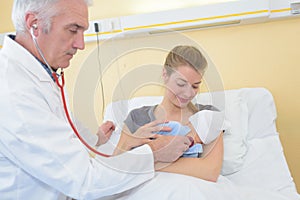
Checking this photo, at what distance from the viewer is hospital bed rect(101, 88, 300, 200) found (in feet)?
3.53

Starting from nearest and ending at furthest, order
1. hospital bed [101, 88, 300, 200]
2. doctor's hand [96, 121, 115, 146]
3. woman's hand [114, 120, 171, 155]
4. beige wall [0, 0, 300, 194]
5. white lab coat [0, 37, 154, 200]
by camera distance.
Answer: white lab coat [0, 37, 154, 200] → hospital bed [101, 88, 300, 200] → woman's hand [114, 120, 171, 155] → doctor's hand [96, 121, 115, 146] → beige wall [0, 0, 300, 194]

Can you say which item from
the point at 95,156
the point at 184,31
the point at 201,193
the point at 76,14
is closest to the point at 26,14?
the point at 76,14

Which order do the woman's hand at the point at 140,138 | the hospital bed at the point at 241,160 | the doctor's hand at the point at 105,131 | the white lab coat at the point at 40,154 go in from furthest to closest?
the doctor's hand at the point at 105,131, the woman's hand at the point at 140,138, the hospital bed at the point at 241,160, the white lab coat at the point at 40,154

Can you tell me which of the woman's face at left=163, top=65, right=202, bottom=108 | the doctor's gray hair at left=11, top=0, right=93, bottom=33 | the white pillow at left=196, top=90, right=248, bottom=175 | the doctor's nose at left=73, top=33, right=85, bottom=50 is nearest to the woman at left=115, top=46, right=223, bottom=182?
the woman's face at left=163, top=65, right=202, bottom=108

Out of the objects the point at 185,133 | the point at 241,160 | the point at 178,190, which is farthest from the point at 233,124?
the point at 178,190

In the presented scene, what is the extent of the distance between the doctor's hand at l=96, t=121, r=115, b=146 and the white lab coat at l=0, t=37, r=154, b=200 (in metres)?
0.23

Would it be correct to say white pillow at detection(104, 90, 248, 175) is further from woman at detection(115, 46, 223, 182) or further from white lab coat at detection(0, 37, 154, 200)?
white lab coat at detection(0, 37, 154, 200)

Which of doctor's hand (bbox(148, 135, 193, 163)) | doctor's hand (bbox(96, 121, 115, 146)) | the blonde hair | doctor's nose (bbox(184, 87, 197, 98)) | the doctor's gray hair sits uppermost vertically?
the doctor's gray hair

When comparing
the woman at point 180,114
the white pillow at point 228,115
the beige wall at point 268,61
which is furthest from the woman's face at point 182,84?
the beige wall at point 268,61

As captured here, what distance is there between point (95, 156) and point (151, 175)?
0.70 ft

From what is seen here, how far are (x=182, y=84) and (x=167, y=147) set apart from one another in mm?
343

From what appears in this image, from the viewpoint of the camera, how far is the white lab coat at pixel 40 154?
952 mm

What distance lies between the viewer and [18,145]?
95 cm

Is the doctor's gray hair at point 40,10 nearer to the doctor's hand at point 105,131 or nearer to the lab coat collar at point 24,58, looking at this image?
the lab coat collar at point 24,58
